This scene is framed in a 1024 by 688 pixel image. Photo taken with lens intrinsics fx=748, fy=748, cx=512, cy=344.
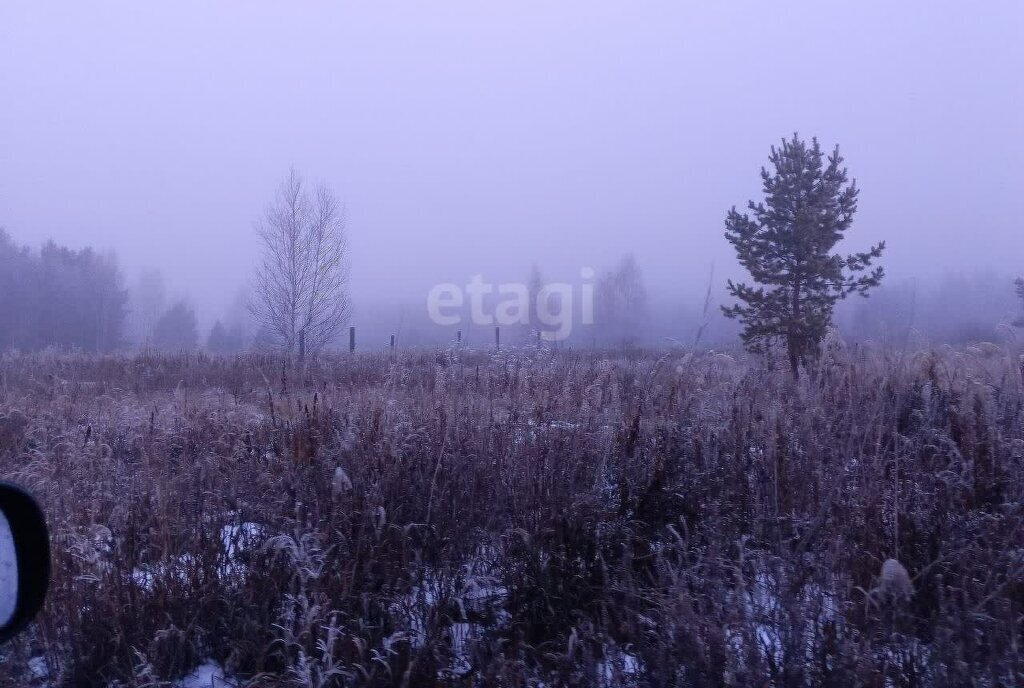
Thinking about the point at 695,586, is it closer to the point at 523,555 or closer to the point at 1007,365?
the point at 523,555

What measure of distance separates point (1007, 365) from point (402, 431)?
489 centimetres

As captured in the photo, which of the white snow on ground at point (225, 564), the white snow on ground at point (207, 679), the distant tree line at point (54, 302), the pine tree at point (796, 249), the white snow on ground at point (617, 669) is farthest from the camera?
the distant tree line at point (54, 302)

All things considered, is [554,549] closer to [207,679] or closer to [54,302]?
[207,679]

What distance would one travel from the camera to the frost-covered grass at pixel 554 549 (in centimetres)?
288

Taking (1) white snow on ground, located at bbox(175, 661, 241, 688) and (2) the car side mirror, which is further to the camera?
(1) white snow on ground, located at bbox(175, 661, 241, 688)

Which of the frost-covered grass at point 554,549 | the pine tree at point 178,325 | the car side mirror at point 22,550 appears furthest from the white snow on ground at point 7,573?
the pine tree at point 178,325

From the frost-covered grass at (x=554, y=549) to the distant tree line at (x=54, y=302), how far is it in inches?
2118

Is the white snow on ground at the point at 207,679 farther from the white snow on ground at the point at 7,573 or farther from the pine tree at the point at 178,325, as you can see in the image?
the pine tree at the point at 178,325

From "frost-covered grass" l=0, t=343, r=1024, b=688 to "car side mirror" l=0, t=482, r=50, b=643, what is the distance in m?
1.02

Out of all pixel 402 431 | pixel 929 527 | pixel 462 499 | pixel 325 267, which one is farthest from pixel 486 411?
pixel 325 267

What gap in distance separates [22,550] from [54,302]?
59.8 meters

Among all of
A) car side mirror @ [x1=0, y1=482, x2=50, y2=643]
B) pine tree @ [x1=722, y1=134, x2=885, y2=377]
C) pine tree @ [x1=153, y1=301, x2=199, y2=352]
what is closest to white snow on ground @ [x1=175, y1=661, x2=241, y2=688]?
car side mirror @ [x1=0, y1=482, x2=50, y2=643]

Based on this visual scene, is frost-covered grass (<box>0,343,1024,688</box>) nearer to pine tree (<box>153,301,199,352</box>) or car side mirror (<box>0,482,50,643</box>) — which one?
car side mirror (<box>0,482,50,643</box>)

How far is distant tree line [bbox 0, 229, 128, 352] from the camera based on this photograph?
5219 centimetres
